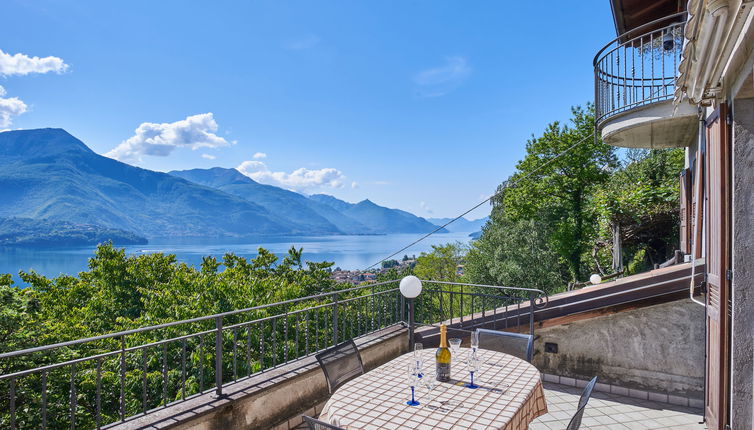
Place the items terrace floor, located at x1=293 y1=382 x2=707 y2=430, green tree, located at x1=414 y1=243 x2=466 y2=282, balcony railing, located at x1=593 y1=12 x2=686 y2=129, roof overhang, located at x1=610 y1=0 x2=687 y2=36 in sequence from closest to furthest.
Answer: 1. terrace floor, located at x1=293 y1=382 x2=707 y2=430
2. balcony railing, located at x1=593 y1=12 x2=686 y2=129
3. roof overhang, located at x1=610 y1=0 x2=687 y2=36
4. green tree, located at x1=414 y1=243 x2=466 y2=282

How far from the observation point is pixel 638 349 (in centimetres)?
446

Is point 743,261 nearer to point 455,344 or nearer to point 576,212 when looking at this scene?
point 455,344

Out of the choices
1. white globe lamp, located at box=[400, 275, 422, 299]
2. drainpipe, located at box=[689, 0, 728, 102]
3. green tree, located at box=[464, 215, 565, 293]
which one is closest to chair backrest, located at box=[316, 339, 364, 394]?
white globe lamp, located at box=[400, 275, 422, 299]

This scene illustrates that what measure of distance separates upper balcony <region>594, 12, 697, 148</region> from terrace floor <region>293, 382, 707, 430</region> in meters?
3.18

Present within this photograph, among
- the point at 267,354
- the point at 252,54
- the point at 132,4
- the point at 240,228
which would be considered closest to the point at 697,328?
the point at 267,354

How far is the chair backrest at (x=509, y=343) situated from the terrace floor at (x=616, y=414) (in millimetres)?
799

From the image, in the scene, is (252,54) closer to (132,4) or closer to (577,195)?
(132,4)

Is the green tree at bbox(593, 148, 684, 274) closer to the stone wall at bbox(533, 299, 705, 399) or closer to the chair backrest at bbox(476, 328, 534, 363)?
the stone wall at bbox(533, 299, 705, 399)

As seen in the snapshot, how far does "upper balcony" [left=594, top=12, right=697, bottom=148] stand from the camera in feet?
15.9

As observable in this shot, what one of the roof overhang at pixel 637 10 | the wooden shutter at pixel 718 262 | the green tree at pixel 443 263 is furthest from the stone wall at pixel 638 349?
the green tree at pixel 443 263

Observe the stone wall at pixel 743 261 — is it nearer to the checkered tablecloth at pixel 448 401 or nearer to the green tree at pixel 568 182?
the checkered tablecloth at pixel 448 401

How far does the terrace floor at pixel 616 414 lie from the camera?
374cm

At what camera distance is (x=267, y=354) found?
11164 mm

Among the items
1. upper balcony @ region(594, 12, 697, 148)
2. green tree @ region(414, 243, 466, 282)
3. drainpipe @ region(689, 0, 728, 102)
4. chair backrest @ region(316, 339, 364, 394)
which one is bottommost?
green tree @ region(414, 243, 466, 282)
